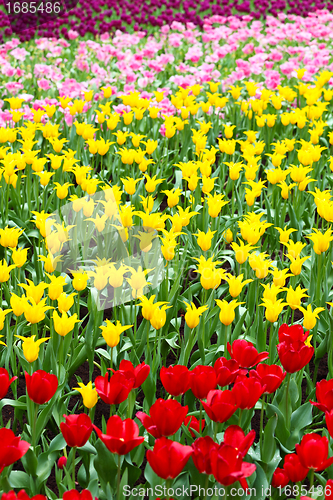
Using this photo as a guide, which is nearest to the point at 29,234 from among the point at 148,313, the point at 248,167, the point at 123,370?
the point at 248,167

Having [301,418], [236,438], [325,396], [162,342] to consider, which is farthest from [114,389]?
[162,342]

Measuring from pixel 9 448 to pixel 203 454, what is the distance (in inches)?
18.9

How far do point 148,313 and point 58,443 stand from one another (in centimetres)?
53

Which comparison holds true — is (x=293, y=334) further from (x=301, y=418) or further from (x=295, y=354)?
(x=301, y=418)

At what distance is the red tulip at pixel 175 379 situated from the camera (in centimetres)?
158

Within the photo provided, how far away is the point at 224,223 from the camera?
3594 millimetres

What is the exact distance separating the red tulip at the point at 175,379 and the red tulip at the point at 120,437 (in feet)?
0.73

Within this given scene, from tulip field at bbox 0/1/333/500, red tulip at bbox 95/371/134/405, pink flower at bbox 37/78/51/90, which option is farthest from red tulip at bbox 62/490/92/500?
pink flower at bbox 37/78/51/90

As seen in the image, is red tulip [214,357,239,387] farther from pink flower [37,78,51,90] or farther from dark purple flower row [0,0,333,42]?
dark purple flower row [0,0,333,42]

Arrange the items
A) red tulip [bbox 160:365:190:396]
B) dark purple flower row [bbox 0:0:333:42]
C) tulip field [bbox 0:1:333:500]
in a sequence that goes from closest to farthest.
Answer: tulip field [bbox 0:1:333:500] → red tulip [bbox 160:365:190:396] → dark purple flower row [bbox 0:0:333:42]

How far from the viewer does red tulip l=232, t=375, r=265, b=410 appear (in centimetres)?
153

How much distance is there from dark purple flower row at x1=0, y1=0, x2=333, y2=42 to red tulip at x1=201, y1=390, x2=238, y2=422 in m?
9.18

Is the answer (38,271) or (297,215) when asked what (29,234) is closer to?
(38,271)

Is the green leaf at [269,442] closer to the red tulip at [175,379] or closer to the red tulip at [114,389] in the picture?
the red tulip at [175,379]
